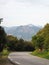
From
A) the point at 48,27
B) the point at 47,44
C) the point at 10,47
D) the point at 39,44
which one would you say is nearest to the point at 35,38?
the point at 39,44

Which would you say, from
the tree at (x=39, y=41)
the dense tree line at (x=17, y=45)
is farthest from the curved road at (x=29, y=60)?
the dense tree line at (x=17, y=45)

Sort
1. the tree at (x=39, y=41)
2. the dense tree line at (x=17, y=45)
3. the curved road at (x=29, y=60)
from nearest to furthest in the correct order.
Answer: the curved road at (x=29, y=60)
the tree at (x=39, y=41)
the dense tree line at (x=17, y=45)

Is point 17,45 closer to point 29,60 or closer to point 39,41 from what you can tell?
point 39,41

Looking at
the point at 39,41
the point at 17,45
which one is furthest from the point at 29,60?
the point at 17,45

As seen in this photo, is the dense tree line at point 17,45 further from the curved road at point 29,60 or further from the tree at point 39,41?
the curved road at point 29,60

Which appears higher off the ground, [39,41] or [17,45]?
[39,41]

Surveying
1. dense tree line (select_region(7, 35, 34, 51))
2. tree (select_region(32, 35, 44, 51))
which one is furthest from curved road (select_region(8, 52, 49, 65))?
dense tree line (select_region(7, 35, 34, 51))

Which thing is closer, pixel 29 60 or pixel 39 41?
pixel 29 60

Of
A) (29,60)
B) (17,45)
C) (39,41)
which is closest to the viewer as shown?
(29,60)

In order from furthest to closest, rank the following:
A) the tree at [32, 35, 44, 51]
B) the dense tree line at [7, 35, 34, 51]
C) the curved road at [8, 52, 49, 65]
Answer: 1. the dense tree line at [7, 35, 34, 51]
2. the tree at [32, 35, 44, 51]
3. the curved road at [8, 52, 49, 65]

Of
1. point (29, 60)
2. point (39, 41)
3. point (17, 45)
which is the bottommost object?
point (17, 45)

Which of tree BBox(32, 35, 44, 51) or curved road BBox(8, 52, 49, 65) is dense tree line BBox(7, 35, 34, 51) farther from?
curved road BBox(8, 52, 49, 65)

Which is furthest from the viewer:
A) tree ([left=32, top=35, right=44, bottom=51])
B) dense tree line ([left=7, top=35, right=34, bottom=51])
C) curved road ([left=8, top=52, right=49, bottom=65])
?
dense tree line ([left=7, top=35, right=34, bottom=51])

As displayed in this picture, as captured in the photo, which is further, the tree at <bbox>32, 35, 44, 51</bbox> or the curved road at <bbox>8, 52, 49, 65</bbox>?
the tree at <bbox>32, 35, 44, 51</bbox>
